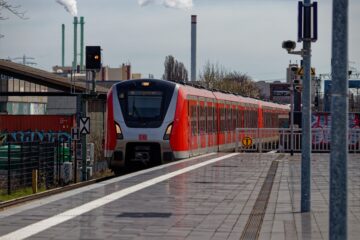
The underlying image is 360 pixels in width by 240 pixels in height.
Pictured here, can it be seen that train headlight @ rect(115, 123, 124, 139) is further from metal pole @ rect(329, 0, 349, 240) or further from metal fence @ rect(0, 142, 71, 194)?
metal pole @ rect(329, 0, 349, 240)

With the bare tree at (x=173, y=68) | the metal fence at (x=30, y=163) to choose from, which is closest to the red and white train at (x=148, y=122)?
the metal fence at (x=30, y=163)

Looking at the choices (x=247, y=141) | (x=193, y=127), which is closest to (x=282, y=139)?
(x=247, y=141)

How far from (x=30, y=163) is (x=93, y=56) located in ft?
13.1

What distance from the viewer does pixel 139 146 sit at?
24.1 m

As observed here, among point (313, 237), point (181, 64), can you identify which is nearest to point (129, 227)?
point (313, 237)

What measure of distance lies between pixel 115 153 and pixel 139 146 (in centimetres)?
82

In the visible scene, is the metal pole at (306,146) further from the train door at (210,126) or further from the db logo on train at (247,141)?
the db logo on train at (247,141)

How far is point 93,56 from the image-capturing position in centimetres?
2358

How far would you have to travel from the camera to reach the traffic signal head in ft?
77.0

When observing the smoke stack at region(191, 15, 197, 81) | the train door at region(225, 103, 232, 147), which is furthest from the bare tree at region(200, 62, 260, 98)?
the train door at region(225, 103, 232, 147)

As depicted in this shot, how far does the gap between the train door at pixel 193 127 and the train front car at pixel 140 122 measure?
172 centimetres

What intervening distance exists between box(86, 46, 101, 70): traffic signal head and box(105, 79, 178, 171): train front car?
1473 mm

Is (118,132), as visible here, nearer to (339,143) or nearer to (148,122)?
(148,122)

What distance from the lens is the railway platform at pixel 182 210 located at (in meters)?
10.2
